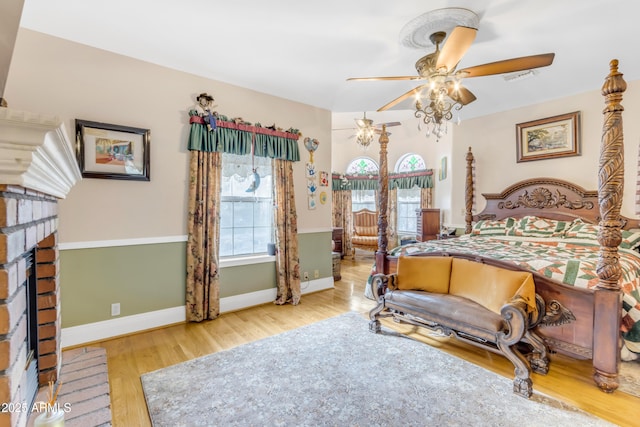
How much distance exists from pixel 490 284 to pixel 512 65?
166 centimetres

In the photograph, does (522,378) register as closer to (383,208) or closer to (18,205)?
(383,208)

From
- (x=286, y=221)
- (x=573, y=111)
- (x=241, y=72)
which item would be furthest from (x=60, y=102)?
(x=573, y=111)

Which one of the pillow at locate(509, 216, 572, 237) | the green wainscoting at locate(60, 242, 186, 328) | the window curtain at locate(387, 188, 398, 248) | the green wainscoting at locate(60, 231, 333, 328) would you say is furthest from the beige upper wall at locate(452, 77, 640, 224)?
the green wainscoting at locate(60, 242, 186, 328)

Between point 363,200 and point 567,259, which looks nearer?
point 567,259

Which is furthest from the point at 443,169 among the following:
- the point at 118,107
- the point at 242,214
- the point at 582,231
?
the point at 118,107

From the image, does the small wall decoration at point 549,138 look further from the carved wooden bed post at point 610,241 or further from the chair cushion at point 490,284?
the chair cushion at point 490,284

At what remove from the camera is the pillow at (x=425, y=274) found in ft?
8.69

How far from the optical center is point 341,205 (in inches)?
284

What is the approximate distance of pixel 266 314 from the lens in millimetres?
3342

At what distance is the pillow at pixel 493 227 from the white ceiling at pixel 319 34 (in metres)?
1.80

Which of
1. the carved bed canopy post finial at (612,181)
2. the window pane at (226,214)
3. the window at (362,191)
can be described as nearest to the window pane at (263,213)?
the window pane at (226,214)

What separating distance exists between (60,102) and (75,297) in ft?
5.50

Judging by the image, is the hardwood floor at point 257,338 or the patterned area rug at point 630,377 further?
the patterned area rug at point 630,377

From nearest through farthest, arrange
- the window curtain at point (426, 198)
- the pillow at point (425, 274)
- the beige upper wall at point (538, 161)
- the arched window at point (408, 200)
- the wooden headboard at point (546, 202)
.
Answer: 1. the pillow at point (425, 274)
2. the beige upper wall at point (538, 161)
3. the wooden headboard at point (546, 202)
4. the window curtain at point (426, 198)
5. the arched window at point (408, 200)
